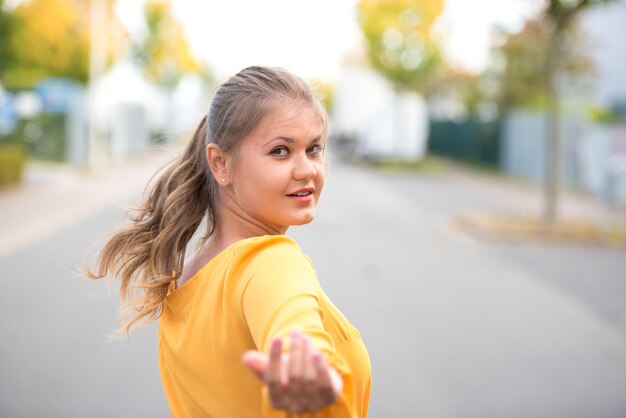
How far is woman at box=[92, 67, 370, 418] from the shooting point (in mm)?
1354

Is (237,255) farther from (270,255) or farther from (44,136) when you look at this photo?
(44,136)

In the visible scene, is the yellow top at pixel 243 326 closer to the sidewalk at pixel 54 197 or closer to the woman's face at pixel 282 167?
the woman's face at pixel 282 167

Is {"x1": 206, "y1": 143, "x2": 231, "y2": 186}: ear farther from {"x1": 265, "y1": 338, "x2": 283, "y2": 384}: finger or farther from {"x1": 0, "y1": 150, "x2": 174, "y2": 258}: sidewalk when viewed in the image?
{"x1": 0, "y1": 150, "x2": 174, "y2": 258}: sidewalk

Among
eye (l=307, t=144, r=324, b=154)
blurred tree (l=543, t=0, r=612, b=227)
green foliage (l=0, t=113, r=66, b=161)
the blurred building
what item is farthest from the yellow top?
the blurred building

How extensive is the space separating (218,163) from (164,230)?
0.23 m

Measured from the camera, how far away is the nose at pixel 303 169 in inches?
62.4

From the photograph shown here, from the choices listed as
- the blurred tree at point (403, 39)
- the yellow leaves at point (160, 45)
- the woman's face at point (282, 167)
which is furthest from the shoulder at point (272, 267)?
the yellow leaves at point (160, 45)

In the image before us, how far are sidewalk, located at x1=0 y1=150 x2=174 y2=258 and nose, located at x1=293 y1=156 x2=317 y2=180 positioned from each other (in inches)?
247

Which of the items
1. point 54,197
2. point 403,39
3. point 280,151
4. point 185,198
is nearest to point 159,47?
point 403,39

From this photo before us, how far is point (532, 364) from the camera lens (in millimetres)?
6309

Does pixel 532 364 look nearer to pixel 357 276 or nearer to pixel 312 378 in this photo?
pixel 357 276

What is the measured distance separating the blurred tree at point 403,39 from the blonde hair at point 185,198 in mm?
34456

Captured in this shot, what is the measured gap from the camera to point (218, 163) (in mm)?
1697

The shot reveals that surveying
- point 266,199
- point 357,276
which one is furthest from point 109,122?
point 266,199
